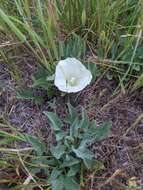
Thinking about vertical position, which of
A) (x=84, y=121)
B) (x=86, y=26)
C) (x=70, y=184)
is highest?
(x=86, y=26)

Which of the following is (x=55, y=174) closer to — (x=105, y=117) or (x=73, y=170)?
(x=73, y=170)

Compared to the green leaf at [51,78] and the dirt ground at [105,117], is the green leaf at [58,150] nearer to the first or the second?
the dirt ground at [105,117]

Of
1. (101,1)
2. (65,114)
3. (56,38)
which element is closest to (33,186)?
(65,114)

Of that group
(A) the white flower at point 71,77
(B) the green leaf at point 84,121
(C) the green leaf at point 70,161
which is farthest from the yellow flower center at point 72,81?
(C) the green leaf at point 70,161

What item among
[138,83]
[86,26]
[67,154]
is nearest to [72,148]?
[67,154]

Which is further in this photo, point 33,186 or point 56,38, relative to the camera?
point 56,38

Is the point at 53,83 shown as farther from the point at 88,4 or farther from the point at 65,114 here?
the point at 88,4
